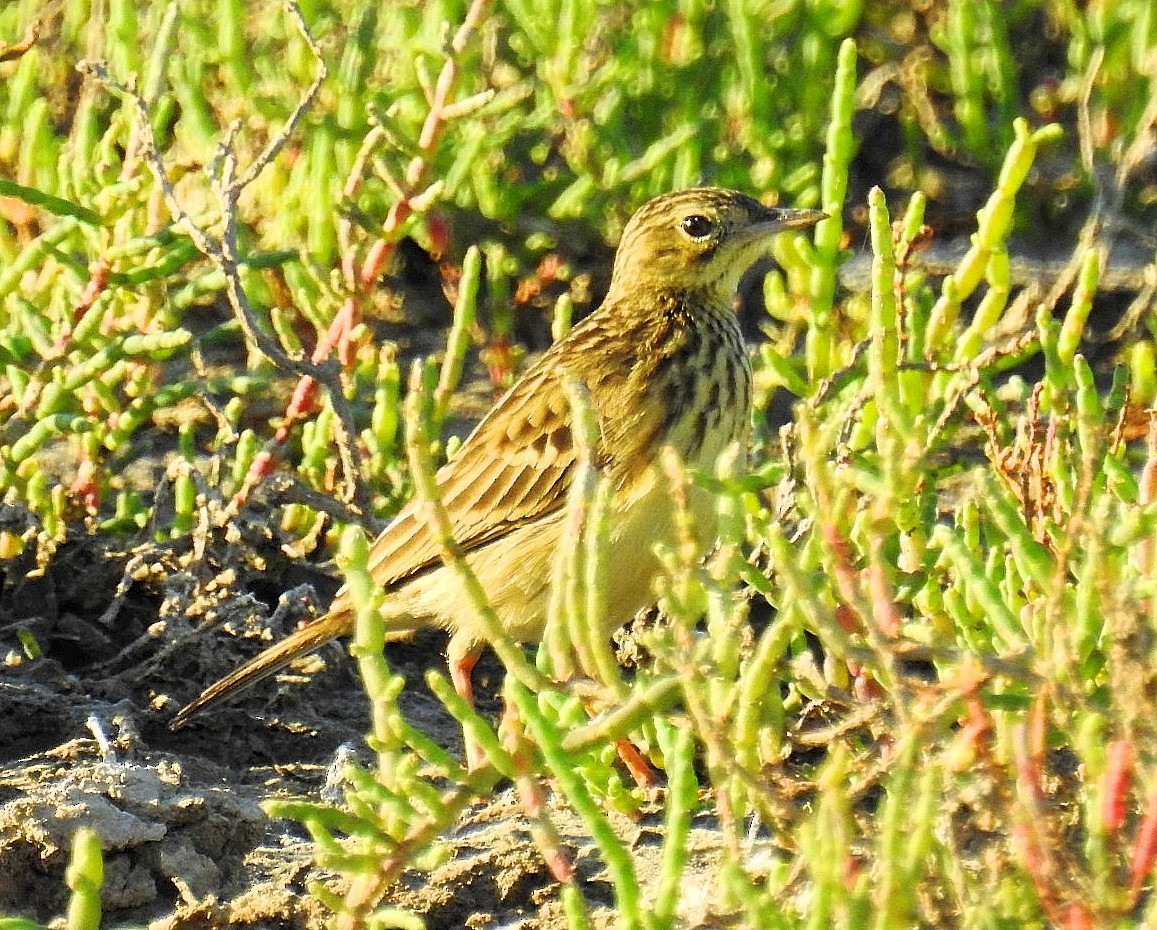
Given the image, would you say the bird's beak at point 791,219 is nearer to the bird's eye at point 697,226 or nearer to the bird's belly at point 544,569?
the bird's eye at point 697,226

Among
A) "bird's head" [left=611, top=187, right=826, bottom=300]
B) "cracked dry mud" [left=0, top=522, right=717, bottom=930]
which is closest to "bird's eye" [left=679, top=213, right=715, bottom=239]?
"bird's head" [left=611, top=187, right=826, bottom=300]

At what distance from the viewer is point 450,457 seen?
5824 mm

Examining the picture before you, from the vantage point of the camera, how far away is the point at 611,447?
521cm

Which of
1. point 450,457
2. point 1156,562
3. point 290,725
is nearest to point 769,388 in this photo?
point 450,457

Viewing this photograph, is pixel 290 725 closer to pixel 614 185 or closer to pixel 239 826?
pixel 239 826

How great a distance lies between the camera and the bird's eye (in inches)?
236

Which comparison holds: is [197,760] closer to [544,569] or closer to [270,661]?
[270,661]

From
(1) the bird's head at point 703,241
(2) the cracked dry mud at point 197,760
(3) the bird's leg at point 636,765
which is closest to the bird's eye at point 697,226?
(1) the bird's head at point 703,241

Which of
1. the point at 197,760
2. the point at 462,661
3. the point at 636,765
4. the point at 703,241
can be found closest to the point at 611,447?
the point at 462,661

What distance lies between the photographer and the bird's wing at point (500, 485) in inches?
214

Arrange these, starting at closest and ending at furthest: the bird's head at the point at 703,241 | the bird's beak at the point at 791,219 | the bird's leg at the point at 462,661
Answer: the bird's leg at the point at 462,661 < the bird's beak at the point at 791,219 < the bird's head at the point at 703,241

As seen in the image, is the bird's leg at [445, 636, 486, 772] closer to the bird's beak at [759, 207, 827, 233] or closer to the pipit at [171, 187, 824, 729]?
the pipit at [171, 187, 824, 729]

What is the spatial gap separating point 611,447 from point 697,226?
3.43 ft

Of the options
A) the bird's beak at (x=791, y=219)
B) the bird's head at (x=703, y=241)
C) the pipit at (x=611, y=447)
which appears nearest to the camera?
the pipit at (x=611, y=447)
